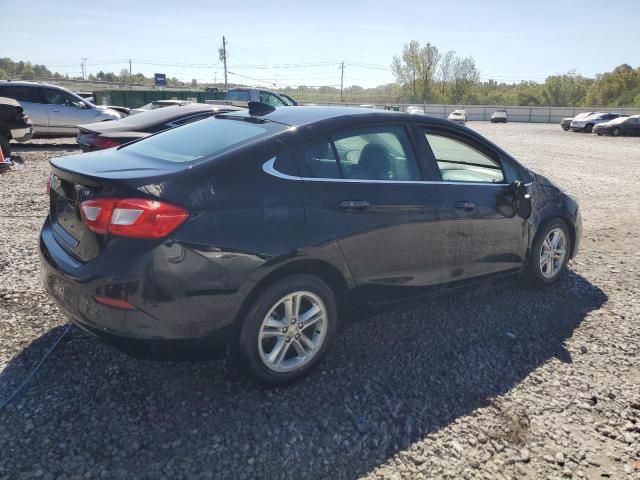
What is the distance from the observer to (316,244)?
9.37 feet

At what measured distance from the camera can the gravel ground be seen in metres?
2.39

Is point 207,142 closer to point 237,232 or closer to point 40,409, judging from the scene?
point 237,232

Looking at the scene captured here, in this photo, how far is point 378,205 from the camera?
→ 3168 mm

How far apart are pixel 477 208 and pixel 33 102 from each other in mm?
14021

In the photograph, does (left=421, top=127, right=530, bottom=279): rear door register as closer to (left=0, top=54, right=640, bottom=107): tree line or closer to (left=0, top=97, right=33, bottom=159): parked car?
(left=0, top=97, right=33, bottom=159): parked car

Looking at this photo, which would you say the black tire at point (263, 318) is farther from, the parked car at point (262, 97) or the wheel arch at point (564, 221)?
the parked car at point (262, 97)

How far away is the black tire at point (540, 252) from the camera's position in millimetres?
4402

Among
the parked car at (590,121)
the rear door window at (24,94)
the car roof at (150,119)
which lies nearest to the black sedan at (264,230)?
the car roof at (150,119)

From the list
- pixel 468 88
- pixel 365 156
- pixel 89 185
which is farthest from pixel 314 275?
pixel 468 88

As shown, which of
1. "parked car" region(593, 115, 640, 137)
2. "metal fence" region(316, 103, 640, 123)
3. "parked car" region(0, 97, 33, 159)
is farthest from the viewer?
"metal fence" region(316, 103, 640, 123)

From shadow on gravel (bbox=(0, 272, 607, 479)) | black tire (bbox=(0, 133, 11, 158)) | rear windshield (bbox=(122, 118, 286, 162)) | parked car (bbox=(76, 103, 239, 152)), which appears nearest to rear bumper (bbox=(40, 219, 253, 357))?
shadow on gravel (bbox=(0, 272, 607, 479))

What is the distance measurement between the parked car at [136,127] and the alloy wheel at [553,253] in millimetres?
5014

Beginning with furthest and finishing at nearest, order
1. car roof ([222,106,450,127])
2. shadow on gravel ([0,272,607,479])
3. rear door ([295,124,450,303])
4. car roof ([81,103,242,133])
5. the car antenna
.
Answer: car roof ([81,103,242,133])
the car antenna
car roof ([222,106,450,127])
rear door ([295,124,450,303])
shadow on gravel ([0,272,607,479])

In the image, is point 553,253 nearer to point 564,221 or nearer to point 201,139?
point 564,221
